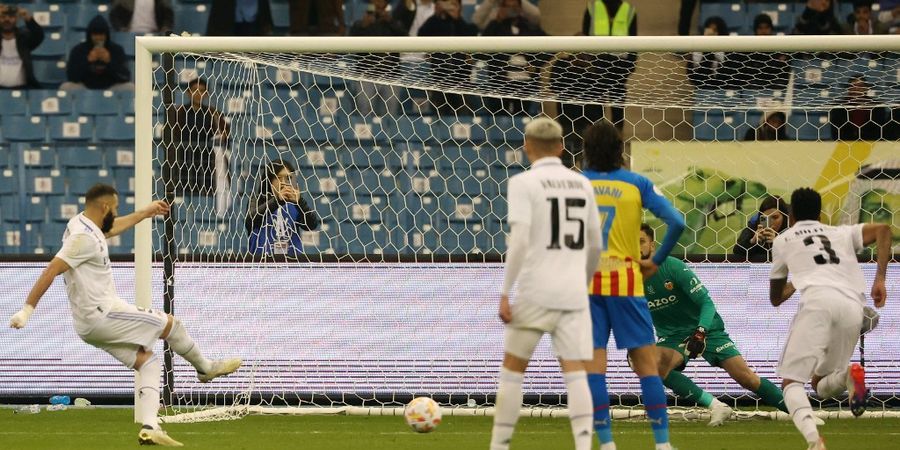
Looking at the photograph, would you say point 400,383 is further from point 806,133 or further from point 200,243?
point 806,133

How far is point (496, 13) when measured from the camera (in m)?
15.6

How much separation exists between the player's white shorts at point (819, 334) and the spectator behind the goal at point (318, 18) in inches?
363

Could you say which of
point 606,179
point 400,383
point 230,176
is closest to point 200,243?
point 230,176

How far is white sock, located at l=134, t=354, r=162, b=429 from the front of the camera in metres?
8.23

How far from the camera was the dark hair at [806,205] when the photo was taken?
7.86 metres

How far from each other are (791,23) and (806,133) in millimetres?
3562

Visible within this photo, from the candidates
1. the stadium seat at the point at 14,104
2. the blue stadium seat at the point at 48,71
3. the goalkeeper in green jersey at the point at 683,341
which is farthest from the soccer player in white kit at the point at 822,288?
the blue stadium seat at the point at 48,71

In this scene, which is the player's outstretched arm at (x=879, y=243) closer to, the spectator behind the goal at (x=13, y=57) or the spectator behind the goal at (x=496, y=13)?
the spectator behind the goal at (x=496, y=13)

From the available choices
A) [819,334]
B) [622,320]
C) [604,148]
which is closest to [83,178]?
[604,148]

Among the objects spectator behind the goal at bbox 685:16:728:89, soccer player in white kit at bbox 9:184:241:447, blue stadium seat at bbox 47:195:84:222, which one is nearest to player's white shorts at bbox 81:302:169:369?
soccer player in white kit at bbox 9:184:241:447

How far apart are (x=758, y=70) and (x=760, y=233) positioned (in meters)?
2.18

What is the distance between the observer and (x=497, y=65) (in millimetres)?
12406

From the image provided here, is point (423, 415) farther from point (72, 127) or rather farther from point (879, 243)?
point (72, 127)

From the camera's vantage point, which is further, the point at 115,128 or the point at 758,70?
the point at 115,128
